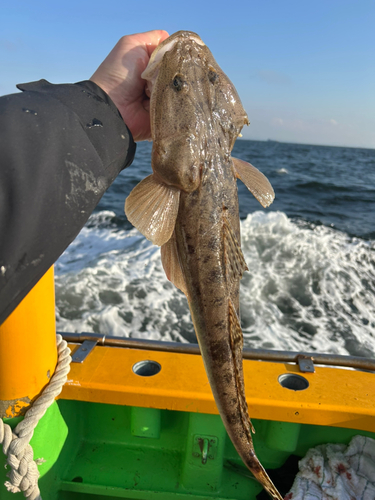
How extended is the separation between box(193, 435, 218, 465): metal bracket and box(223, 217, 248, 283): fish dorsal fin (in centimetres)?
151

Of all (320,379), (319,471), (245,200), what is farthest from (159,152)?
(245,200)

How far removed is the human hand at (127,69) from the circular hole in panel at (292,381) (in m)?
2.05

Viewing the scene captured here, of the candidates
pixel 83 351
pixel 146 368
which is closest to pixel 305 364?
pixel 146 368

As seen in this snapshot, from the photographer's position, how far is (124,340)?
3.03 m

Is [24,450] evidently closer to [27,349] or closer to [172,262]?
[27,349]

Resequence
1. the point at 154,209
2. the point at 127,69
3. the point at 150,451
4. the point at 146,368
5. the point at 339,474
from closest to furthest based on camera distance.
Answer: the point at 154,209 < the point at 127,69 < the point at 339,474 < the point at 146,368 < the point at 150,451

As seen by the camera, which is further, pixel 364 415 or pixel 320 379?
pixel 320 379

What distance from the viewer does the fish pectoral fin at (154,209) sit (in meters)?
1.68

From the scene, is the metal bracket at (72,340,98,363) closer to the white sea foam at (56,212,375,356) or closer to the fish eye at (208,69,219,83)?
the fish eye at (208,69,219,83)

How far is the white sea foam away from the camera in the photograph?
6.62 meters

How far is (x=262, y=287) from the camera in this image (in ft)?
26.4

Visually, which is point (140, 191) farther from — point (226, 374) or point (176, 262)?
point (226, 374)

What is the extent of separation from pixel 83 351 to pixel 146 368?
516mm

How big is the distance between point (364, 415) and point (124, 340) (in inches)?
71.0
